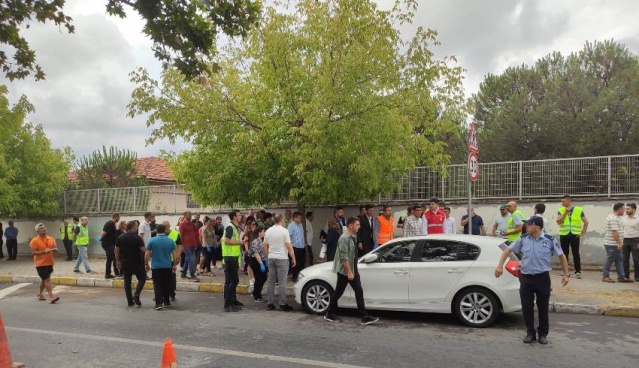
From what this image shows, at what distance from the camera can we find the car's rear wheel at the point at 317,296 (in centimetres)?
875

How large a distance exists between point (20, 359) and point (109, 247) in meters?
7.51

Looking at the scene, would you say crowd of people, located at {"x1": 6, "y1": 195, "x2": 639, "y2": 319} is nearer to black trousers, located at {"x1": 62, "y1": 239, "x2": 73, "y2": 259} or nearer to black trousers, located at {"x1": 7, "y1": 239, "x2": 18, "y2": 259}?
black trousers, located at {"x1": 62, "y1": 239, "x2": 73, "y2": 259}

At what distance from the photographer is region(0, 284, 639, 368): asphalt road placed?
609 centimetres

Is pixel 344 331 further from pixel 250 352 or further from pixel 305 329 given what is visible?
pixel 250 352

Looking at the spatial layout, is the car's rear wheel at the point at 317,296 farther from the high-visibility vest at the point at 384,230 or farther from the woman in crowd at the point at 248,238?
the high-visibility vest at the point at 384,230

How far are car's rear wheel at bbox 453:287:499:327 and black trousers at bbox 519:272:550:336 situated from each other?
0.90 m

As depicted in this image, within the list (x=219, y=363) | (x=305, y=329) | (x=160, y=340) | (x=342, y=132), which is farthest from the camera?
(x=342, y=132)

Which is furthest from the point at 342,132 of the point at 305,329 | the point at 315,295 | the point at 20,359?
the point at 20,359

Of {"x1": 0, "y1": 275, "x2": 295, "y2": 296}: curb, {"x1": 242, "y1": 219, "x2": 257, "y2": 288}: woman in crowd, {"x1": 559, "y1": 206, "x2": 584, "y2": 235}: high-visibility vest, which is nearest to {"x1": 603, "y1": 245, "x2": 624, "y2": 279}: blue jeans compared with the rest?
{"x1": 559, "y1": 206, "x2": 584, "y2": 235}: high-visibility vest

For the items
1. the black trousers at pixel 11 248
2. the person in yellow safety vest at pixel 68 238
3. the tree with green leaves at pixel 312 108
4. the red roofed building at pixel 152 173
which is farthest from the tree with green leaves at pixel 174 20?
the red roofed building at pixel 152 173

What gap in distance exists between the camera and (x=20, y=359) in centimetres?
638

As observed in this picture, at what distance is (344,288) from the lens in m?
8.22

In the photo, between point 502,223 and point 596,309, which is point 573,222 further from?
point 596,309

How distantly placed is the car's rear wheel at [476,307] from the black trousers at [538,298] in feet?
2.96
